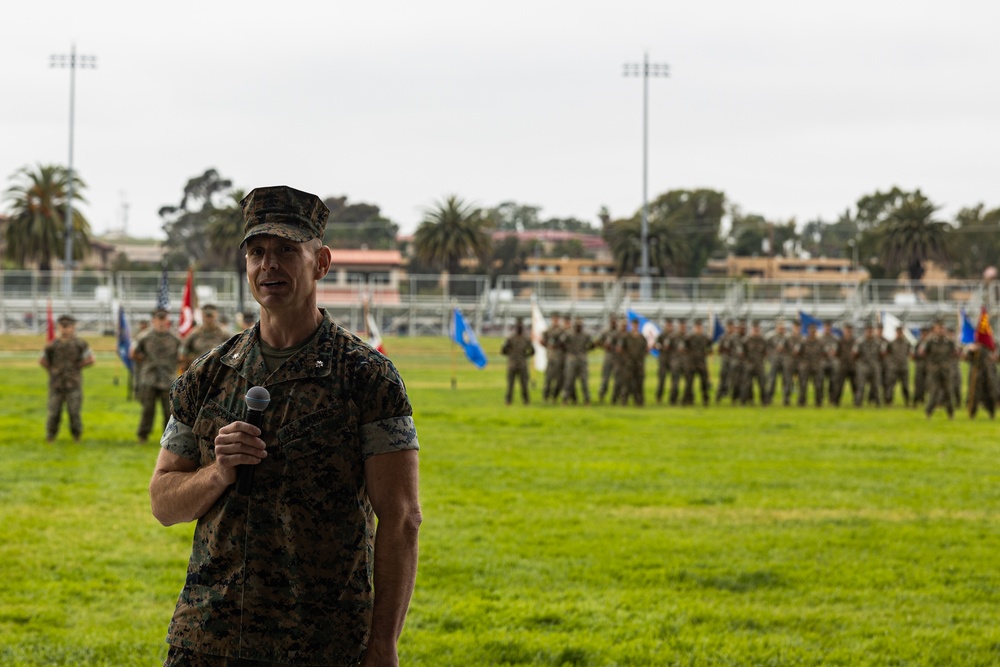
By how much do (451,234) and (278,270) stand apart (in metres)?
96.7

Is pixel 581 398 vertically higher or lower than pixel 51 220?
lower

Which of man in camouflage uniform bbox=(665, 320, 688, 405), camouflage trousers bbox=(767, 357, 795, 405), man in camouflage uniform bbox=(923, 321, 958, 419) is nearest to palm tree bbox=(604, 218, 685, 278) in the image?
camouflage trousers bbox=(767, 357, 795, 405)

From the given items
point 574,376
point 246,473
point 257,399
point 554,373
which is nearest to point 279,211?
point 257,399

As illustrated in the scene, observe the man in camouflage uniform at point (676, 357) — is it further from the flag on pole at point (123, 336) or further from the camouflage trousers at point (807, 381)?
the flag on pole at point (123, 336)

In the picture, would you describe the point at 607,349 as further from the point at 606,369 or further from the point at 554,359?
the point at 554,359

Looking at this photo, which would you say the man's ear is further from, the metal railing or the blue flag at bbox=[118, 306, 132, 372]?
the metal railing

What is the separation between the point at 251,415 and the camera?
368 centimetres

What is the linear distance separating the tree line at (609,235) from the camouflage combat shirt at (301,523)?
74.3 meters

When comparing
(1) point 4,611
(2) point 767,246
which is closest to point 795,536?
(1) point 4,611

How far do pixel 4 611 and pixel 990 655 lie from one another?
626 cm

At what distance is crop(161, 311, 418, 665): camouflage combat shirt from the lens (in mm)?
3832

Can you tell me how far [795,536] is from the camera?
1234 cm

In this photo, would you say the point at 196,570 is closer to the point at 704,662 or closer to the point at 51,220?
the point at 704,662

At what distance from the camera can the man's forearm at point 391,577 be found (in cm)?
386
